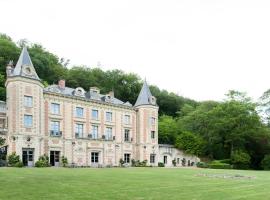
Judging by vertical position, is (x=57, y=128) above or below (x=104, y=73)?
below

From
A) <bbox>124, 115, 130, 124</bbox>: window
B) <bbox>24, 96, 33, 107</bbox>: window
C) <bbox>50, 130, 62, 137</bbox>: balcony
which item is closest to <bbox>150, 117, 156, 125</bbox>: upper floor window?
<bbox>124, 115, 130, 124</bbox>: window

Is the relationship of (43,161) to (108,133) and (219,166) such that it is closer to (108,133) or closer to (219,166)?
(108,133)

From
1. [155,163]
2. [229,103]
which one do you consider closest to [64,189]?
[155,163]

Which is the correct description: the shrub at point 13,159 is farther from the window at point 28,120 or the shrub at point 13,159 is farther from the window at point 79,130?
the window at point 79,130

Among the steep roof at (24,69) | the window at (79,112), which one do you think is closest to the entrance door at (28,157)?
the steep roof at (24,69)

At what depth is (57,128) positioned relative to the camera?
4712cm

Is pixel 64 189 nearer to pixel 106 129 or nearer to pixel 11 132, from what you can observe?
pixel 11 132

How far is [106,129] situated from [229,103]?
777 inches

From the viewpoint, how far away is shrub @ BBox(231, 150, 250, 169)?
5469cm

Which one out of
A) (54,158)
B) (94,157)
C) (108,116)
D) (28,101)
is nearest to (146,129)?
(108,116)

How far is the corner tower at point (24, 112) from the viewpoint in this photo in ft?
138

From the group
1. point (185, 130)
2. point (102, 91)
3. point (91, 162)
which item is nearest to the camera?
point (91, 162)

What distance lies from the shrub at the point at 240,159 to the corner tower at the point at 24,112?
28686mm

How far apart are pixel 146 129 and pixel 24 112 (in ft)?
65.1
